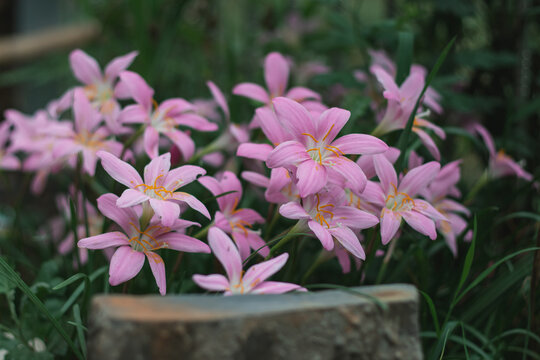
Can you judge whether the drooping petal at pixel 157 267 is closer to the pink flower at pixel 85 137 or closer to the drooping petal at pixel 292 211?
the drooping petal at pixel 292 211

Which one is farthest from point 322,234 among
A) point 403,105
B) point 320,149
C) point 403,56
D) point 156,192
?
point 403,56

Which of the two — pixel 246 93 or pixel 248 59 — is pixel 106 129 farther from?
pixel 248 59

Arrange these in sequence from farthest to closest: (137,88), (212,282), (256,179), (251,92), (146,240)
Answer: (251,92) → (137,88) → (256,179) → (146,240) → (212,282)

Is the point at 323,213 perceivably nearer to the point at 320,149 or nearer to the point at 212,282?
the point at 320,149

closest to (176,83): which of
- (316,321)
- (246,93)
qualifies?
(246,93)

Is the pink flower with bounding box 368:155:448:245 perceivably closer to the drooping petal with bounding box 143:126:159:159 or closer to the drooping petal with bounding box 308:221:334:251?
the drooping petal with bounding box 308:221:334:251

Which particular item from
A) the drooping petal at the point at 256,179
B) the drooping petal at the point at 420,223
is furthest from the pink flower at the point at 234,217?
the drooping petal at the point at 420,223
